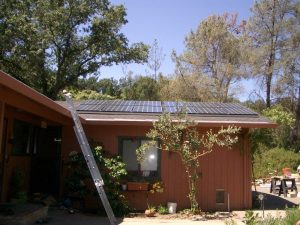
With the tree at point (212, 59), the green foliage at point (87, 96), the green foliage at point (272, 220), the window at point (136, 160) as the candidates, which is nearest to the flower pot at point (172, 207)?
the window at point (136, 160)

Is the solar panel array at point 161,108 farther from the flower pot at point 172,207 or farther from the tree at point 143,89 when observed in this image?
the tree at point 143,89

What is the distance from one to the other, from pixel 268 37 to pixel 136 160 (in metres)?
22.7

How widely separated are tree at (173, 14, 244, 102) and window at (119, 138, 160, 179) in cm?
1808

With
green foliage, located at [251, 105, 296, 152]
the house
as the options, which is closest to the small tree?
the house

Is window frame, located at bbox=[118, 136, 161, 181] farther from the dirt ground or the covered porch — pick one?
the covered porch

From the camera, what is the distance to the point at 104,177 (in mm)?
10523

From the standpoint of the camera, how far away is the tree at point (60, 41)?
25125 mm

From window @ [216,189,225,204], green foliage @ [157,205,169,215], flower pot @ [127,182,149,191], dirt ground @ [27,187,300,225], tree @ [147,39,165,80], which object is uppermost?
tree @ [147,39,165,80]

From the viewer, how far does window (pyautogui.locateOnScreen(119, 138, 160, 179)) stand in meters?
11.5

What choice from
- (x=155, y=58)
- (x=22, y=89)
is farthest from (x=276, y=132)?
(x=22, y=89)

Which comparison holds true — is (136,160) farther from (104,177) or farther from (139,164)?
(104,177)

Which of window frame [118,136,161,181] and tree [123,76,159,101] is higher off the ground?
tree [123,76,159,101]

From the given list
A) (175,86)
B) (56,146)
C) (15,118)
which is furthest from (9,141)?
(175,86)

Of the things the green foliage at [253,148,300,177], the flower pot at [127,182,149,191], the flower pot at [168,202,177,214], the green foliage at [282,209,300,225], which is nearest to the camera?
the green foliage at [282,209,300,225]
